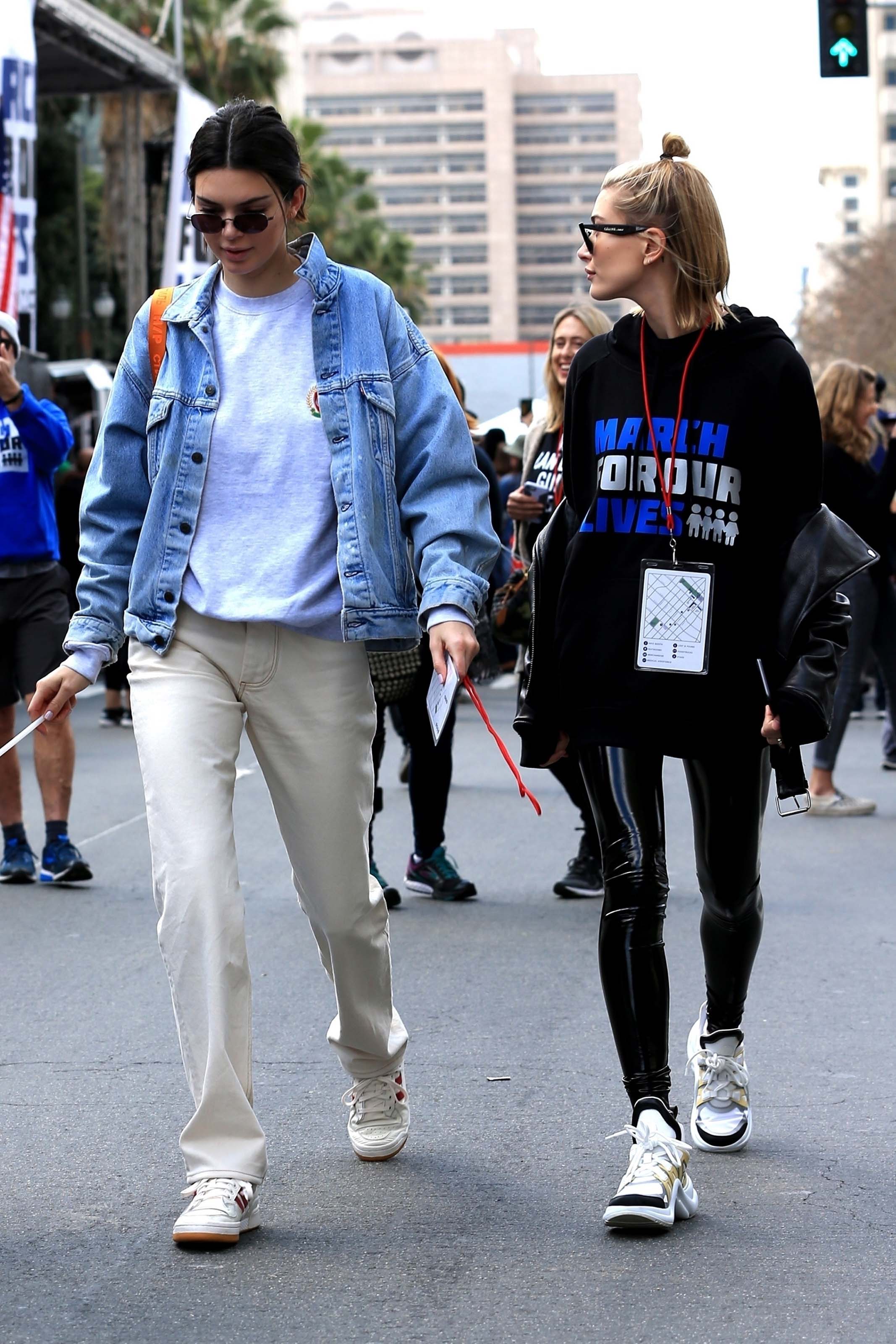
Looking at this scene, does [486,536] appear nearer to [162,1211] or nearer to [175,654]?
[175,654]

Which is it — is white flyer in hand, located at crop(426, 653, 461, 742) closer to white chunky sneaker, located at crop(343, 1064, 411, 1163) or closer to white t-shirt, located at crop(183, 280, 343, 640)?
white t-shirt, located at crop(183, 280, 343, 640)

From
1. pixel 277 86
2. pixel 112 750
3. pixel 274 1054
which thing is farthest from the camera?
pixel 277 86

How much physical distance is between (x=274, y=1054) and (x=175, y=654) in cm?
166

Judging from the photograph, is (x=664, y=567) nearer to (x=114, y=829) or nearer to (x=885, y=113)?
(x=114, y=829)

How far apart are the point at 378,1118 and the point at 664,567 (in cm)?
131

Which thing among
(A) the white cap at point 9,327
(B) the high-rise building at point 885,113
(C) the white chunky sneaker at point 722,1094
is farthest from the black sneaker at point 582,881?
(B) the high-rise building at point 885,113

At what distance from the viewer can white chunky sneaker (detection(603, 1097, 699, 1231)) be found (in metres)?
3.47

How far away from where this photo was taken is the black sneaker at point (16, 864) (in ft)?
25.0

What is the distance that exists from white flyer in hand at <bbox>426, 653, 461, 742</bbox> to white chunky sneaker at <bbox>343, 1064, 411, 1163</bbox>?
0.87 metres

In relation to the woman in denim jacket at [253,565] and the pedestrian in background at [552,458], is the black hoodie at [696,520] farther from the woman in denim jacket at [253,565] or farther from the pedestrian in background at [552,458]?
the pedestrian in background at [552,458]

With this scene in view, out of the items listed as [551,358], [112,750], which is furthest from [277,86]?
[551,358]

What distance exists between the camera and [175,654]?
144 inches

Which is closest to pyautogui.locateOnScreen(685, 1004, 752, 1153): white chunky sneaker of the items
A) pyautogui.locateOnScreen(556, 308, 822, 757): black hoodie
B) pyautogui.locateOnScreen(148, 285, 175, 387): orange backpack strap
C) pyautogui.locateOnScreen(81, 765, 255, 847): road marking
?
pyautogui.locateOnScreen(556, 308, 822, 757): black hoodie

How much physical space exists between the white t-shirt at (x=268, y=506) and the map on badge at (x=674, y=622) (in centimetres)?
59
